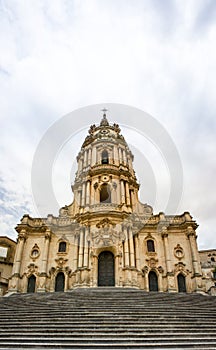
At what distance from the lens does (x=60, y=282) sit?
1010 inches

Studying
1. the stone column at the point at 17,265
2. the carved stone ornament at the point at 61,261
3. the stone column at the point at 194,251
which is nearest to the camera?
the stone column at the point at 17,265

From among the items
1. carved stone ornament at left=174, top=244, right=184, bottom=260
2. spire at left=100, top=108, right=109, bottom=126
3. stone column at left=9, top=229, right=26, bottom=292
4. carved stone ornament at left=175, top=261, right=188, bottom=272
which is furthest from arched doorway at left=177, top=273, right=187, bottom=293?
spire at left=100, top=108, right=109, bottom=126

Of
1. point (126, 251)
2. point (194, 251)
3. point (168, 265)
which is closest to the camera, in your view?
point (126, 251)

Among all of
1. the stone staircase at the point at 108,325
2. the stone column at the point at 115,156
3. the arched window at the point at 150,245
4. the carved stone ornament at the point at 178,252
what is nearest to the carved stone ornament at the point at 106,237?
the arched window at the point at 150,245

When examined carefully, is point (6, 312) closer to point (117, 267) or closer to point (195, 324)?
point (195, 324)

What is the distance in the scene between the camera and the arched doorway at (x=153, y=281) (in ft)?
82.0

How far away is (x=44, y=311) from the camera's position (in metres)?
12.4

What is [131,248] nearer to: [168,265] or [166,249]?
[166,249]

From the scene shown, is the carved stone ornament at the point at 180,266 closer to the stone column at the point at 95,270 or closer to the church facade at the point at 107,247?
the church facade at the point at 107,247

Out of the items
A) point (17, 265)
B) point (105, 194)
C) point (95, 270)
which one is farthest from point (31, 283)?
point (105, 194)

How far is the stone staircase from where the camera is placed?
27.7 feet

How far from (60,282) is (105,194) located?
35.4 ft

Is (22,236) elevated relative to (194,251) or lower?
elevated

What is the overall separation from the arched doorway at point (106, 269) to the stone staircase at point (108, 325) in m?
10.2
